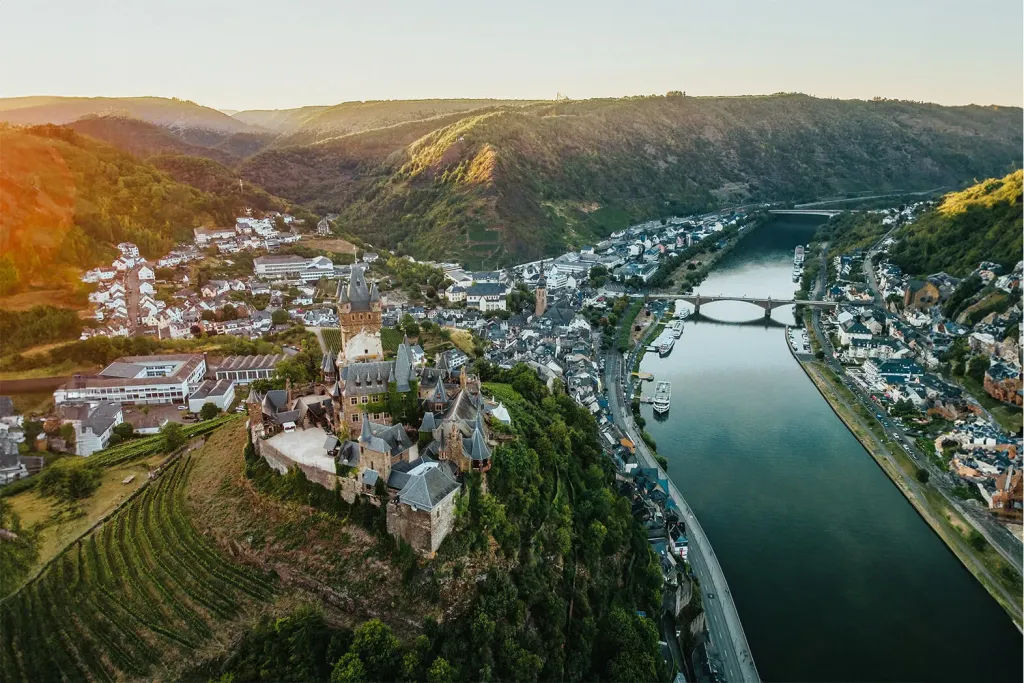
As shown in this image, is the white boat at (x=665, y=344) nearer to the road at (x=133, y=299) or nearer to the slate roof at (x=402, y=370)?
the slate roof at (x=402, y=370)

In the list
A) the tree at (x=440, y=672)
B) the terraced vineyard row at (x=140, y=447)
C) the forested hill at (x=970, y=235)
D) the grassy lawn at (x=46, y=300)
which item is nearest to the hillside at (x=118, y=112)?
the grassy lawn at (x=46, y=300)

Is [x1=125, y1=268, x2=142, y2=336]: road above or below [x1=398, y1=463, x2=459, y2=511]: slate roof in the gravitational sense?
below

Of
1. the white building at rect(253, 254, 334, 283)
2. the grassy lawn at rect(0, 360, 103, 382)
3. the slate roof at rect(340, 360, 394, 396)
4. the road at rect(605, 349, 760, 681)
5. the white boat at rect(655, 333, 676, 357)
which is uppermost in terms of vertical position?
the slate roof at rect(340, 360, 394, 396)

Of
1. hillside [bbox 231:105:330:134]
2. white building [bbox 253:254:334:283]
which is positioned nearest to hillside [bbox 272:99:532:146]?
hillside [bbox 231:105:330:134]

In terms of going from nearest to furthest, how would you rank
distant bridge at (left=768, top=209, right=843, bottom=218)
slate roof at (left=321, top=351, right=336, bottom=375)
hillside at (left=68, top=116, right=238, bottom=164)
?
slate roof at (left=321, top=351, right=336, bottom=375), hillside at (left=68, top=116, right=238, bottom=164), distant bridge at (left=768, top=209, right=843, bottom=218)

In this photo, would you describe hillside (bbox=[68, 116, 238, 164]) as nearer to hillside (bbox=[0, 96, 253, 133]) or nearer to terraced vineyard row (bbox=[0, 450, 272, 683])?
hillside (bbox=[0, 96, 253, 133])

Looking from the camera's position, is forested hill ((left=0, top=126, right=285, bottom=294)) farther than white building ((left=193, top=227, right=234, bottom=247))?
No
